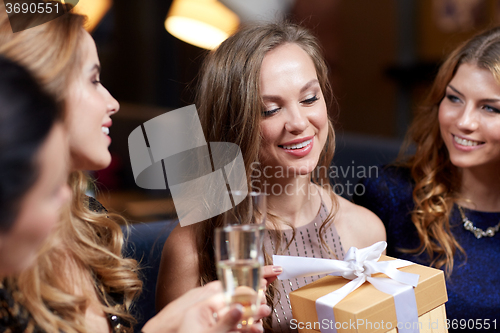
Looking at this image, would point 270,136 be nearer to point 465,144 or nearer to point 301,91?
point 301,91

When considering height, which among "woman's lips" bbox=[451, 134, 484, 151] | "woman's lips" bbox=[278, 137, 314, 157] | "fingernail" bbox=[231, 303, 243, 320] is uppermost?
"woman's lips" bbox=[278, 137, 314, 157]

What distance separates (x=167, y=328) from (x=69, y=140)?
0.45 m

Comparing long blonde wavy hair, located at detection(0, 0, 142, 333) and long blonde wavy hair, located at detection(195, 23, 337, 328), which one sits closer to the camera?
long blonde wavy hair, located at detection(0, 0, 142, 333)

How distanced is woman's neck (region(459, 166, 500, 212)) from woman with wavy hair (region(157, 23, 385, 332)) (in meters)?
0.57

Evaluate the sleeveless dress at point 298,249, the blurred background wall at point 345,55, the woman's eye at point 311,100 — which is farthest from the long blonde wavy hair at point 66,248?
the blurred background wall at point 345,55

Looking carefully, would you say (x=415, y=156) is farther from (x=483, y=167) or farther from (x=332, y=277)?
(x=332, y=277)

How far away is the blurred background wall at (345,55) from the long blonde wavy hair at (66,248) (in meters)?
2.89

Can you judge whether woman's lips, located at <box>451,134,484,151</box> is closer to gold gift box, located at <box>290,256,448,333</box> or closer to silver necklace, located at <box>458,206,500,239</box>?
silver necklace, located at <box>458,206,500,239</box>

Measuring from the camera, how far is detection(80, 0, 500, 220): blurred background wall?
448 centimetres

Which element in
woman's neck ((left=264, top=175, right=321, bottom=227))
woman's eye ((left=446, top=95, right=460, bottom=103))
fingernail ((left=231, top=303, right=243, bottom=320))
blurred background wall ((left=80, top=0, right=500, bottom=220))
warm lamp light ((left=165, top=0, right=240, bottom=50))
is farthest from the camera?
blurred background wall ((left=80, top=0, right=500, bottom=220))

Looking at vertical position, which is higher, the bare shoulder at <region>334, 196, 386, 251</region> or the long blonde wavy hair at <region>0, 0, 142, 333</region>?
the long blonde wavy hair at <region>0, 0, 142, 333</region>

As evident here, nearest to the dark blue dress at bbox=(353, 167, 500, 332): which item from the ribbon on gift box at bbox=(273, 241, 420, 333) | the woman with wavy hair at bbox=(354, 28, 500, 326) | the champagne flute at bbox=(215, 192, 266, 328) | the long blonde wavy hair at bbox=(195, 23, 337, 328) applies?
the woman with wavy hair at bbox=(354, 28, 500, 326)

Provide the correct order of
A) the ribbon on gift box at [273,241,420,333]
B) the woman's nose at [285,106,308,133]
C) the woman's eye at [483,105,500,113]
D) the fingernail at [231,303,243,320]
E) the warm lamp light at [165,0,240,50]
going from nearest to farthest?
1. the fingernail at [231,303,243,320]
2. the ribbon on gift box at [273,241,420,333]
3. the woman's nose at [285,106,308,133]
4. the woman's eye at [483,105,500,113]
5. the warm lamp light at [165,0,240,50]

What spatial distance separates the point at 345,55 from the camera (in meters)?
5.33
